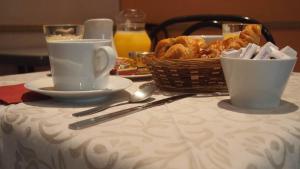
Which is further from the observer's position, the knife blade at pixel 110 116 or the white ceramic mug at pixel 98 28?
the white ceramic mug at pixel 98 28

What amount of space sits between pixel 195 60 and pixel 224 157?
12.0 inches

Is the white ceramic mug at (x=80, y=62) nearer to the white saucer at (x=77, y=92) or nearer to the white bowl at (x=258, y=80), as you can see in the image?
the white saucer at (x=77, y=92)

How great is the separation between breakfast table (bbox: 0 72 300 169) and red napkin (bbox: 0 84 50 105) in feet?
0.06

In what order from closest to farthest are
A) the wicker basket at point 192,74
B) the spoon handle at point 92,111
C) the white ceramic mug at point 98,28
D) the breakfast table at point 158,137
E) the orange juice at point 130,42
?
1. the breakfast table at point 158,137
2. the spoon handle at point 92,111
3. the wicker basket at point 192,74
4. the white ceramic mug at point 98,28
5. the orange juice at point 130,42

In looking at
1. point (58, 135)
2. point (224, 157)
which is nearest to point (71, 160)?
point (58, 135)

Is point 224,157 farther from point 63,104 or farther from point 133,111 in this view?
point 63,104

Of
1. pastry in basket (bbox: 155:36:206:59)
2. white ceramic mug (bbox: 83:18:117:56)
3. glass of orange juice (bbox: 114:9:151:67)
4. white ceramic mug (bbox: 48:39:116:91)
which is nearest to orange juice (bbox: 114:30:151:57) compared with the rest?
glass of orange juice (bbox: 114:9:151:67)

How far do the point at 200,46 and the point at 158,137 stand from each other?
345 millimetres

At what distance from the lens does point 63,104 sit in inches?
22.5

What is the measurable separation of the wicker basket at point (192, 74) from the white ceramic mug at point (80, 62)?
0.12 metres

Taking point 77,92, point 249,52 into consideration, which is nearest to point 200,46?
point 249,52

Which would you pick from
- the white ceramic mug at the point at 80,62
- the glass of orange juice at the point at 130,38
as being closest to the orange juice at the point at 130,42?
the glass of orange juice at the point at 130,38

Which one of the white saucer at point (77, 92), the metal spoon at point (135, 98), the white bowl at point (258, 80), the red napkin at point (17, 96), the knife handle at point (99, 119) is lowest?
the red napkin at point (17, 96)

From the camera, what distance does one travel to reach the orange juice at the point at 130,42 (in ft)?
3.66
